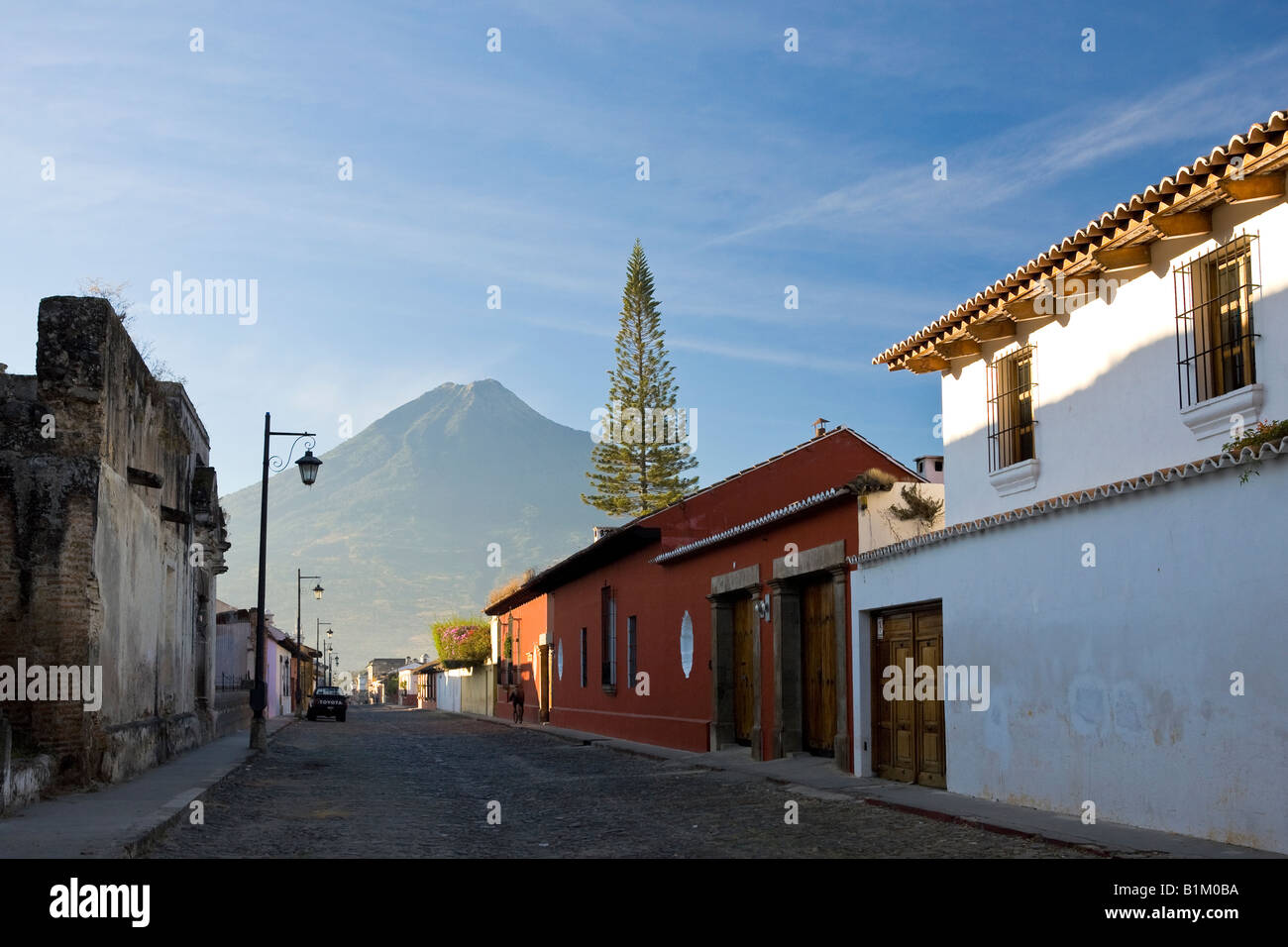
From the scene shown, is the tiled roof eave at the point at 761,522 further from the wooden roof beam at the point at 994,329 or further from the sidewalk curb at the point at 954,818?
the sidewalk curb at the point at 954,818

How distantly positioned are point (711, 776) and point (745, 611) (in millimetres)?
4547

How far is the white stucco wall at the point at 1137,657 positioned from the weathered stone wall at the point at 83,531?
31.3 feet

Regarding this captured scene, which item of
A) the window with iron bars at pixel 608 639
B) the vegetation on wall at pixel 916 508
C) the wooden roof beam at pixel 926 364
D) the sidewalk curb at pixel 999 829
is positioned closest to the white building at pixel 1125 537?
the wooden roof beam at pixel 926 364

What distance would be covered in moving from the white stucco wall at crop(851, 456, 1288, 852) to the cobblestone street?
1.18 metres

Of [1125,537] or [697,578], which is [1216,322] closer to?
[1125,537]

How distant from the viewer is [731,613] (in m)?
22.5

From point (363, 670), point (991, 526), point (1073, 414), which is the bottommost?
point (363, 670)

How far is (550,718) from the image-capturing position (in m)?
38.9

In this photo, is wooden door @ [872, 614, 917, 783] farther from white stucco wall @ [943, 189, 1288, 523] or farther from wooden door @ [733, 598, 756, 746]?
wooden door @ [733, 598, 756, 746]

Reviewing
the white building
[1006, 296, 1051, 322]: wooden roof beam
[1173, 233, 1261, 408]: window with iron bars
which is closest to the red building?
the white building

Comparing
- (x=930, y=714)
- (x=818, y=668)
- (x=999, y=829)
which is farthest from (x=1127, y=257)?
(x=818, y=668)

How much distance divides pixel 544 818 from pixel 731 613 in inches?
417
